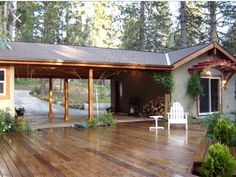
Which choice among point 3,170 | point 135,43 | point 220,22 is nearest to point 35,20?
point 135,43

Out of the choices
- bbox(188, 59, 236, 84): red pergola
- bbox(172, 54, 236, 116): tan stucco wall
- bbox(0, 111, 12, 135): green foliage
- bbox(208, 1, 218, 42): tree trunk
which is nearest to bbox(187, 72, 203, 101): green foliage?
bbox(172, 54, 236, 116): tan stucco wall

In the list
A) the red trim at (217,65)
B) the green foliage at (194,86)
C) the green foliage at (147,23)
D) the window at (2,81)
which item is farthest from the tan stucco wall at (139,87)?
the green foliage at (147,23)

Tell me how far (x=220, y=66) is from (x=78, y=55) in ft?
21.5

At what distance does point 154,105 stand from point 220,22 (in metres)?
12.3

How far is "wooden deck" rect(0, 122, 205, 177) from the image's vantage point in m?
4.72

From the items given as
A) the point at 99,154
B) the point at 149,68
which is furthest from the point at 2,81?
the point at 149,68

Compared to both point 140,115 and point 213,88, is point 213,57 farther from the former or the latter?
point 140,115

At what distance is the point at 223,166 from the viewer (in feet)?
15.6

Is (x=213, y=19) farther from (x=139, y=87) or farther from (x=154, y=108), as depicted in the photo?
(x=154, y=108)

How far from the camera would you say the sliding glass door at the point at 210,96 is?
14.1 m

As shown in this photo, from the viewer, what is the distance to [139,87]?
15547mm

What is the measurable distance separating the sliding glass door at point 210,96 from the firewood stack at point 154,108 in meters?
1.95

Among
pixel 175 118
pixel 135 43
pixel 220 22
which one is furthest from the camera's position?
pixel 135 43

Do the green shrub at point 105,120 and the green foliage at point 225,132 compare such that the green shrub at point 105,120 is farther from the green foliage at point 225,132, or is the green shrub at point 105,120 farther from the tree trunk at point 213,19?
the tree trunk at point 213,19
